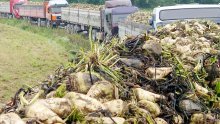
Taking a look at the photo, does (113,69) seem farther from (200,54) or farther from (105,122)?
(200,54)

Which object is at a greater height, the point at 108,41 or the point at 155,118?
the point at 108,41

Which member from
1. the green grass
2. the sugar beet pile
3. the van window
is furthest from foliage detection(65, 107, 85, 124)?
the van window

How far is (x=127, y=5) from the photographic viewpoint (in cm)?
2262

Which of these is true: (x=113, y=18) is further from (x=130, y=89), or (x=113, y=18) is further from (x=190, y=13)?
(x=130, y=89)

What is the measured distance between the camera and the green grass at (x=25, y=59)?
11695 mm

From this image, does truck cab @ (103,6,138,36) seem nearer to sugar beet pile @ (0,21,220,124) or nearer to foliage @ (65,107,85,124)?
sugar beet pile @ (0,21,220,124)

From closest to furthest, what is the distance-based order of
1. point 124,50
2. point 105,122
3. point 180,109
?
point 105,122 → point 180,109 → point 124,50

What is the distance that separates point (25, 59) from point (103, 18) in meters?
7.79

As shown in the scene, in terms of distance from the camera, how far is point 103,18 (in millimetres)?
21953

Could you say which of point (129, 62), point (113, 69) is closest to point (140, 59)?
point (129, 62)

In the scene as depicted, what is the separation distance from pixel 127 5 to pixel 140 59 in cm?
1773

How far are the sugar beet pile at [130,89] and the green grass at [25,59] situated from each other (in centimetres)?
537

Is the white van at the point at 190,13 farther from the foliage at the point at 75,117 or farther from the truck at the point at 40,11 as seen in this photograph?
the truck at the point at 40,11

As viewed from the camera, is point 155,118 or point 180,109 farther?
point 180,109
